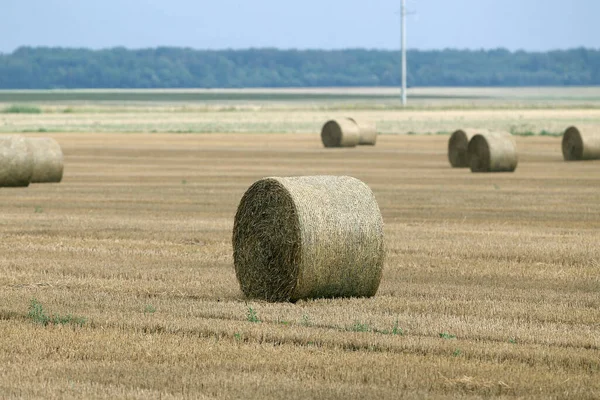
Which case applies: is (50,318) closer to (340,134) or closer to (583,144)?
(583,144)

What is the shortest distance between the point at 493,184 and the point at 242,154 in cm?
1472

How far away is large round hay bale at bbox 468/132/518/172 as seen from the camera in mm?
34531

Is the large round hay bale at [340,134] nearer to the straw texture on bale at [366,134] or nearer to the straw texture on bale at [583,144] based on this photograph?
the straw texture on bale at [366,134]

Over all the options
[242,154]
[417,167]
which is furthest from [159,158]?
[417,167]

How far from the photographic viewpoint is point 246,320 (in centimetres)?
1188

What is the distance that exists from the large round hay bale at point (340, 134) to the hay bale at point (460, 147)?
11450mm

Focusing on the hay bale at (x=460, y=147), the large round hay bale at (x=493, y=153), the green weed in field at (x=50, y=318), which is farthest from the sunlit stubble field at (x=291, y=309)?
the hay bale at (x=460, y=147)

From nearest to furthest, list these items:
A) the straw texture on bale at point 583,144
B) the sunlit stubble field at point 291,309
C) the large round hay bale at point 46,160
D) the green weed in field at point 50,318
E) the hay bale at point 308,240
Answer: the sunlit stubble field at point 291,309 < the green weed in field at point 50,318 < the hay bale at point 308,240 < the large round hay bale at point 46,160 < the straw texture on bale at point 583,144

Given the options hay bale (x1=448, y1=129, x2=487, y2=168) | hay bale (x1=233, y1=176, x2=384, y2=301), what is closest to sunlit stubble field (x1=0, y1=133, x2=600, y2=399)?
hay bale (x1=233, y1=176, x2=384, y2=301)

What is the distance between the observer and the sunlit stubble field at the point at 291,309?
959 cm

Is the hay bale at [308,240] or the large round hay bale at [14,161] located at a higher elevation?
the hay bale at [308,240]

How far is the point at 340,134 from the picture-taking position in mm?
48375

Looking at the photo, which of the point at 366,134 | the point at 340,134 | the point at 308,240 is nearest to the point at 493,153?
the point at 340,134

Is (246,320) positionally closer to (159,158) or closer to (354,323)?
(354,323)
